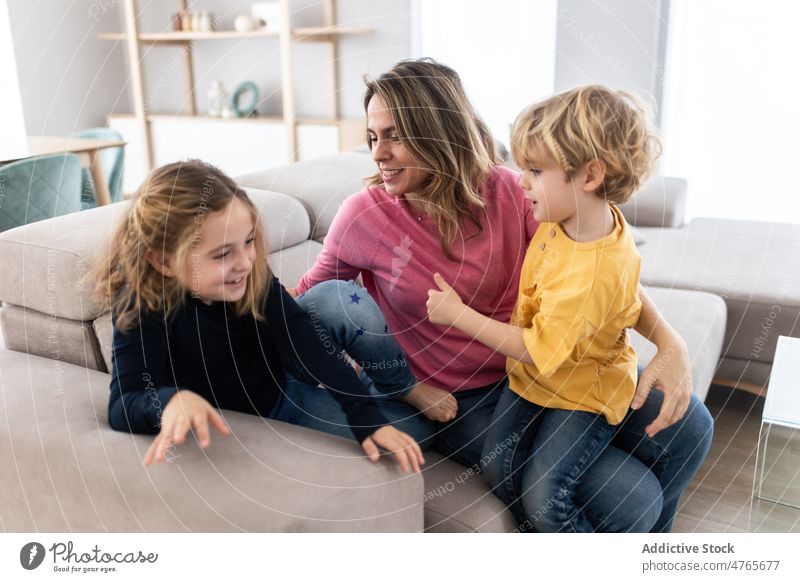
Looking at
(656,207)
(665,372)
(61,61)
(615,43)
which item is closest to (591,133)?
(665,372)

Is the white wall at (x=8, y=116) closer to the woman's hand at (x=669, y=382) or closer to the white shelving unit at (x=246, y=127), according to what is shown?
the white shelving unit at (x=246, y=127)

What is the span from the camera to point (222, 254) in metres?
0.74

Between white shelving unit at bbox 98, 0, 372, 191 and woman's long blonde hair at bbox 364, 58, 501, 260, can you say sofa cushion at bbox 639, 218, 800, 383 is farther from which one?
white shelving unit at bbox 98, 0, 372, 191

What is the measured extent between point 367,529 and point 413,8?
2.75m

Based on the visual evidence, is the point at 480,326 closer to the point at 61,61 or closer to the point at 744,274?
the point at 744,274

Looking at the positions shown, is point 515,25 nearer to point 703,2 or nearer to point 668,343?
point 703,2

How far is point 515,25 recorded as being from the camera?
271 centimetres

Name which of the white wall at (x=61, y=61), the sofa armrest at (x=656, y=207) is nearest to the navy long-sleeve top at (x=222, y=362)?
the sofa armrest at (x=656, y=207)

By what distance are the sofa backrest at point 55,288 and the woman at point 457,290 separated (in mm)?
269

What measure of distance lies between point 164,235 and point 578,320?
0.45 meters

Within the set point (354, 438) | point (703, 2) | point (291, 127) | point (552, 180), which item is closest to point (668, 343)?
point (552, 180)

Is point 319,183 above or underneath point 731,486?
above

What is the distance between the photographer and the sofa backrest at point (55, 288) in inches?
36.4

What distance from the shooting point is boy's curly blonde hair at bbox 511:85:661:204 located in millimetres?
810
